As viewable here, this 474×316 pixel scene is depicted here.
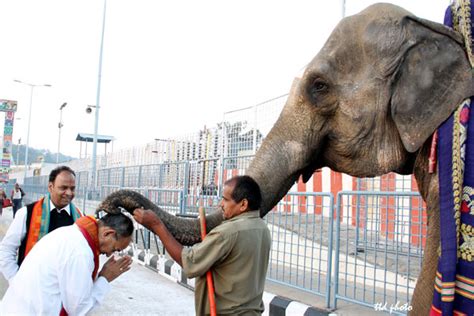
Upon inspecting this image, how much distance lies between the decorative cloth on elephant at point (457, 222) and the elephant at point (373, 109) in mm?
137

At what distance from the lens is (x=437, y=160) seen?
2004 millimetres

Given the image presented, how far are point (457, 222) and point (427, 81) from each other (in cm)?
63

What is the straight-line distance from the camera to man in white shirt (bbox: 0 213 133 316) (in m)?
2.69

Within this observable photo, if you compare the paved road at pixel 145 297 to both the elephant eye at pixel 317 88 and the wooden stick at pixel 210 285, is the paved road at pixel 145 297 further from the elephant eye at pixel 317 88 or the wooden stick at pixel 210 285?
the elephant eye at pixel 317 88

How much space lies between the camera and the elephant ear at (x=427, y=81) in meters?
2.04

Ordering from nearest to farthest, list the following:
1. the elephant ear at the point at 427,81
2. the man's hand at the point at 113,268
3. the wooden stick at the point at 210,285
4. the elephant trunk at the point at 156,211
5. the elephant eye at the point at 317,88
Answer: the elephant ear at the point at 427,81, the elephant eye at the point at 317,88, the elephant trunk at the point at 156,211, the wooden stick at the point at 210,285, the man's hand at the point at 113,268

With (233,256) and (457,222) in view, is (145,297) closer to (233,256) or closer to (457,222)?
(233,256)

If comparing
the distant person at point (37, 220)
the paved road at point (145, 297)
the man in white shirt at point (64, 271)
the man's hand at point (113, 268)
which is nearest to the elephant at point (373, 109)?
the man in white shirt at point (64, 271)

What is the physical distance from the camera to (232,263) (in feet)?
9.30

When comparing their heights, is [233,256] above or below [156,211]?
below

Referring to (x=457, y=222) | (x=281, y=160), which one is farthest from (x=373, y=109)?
(x=457, y=222)

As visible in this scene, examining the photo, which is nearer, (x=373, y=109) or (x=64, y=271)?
(x=373, y=109)

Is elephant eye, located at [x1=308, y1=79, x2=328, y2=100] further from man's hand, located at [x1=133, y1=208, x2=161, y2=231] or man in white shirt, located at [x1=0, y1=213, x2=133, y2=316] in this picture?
man in white shirt, located at [x1=0, y1=213, x2=133, y2=316]

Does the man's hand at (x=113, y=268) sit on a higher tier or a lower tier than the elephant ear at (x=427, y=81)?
lower
